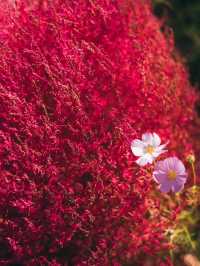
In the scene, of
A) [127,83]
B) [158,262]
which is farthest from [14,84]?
[158,262]

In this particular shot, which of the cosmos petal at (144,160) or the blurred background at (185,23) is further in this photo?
the blurred background at (185,23)

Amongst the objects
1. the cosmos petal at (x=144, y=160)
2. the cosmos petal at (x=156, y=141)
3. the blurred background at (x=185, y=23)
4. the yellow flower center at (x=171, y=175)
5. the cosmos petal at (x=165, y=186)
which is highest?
the blurred background at (x=185, y=23)

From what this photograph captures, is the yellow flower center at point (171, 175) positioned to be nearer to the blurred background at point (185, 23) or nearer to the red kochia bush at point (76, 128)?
the red kochia bush at point (76, 128)

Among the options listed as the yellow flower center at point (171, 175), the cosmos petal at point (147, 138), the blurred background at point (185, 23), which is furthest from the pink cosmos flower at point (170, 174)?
the blurred background at point (185, 23)

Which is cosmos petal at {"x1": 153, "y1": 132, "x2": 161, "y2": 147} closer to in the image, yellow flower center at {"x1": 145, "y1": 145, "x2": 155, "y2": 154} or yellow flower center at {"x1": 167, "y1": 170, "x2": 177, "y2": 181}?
yellow flower center at {"x1": 145, "y1": 145, "x2": 155, "y2": 154}

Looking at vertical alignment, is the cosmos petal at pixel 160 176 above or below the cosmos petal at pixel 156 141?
below

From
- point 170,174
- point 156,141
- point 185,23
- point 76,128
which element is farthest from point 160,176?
point 185,23

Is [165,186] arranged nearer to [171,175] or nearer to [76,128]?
[171,175]
